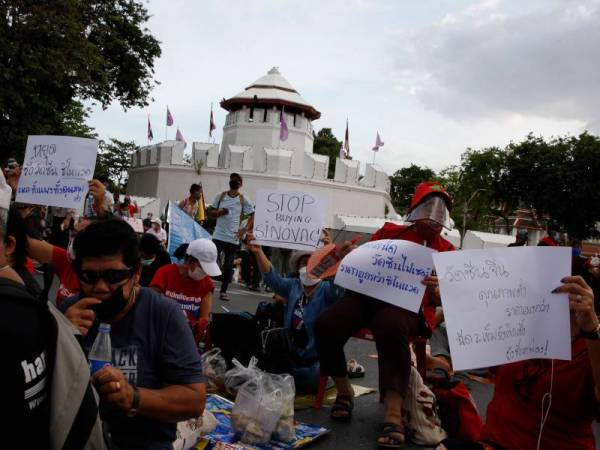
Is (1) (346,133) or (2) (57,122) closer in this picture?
(2) (57,122)

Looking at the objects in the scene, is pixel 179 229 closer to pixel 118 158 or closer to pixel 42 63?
pixel 42 63

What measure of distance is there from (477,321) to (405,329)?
1.25 meters

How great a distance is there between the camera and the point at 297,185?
4528 cm

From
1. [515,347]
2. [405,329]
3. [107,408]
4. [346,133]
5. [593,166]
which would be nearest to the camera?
[107,408]

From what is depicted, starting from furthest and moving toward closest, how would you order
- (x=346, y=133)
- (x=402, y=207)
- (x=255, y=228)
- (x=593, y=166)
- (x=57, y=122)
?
(x=402, y=207) → (x=346, y=133) → (x=593, y=166) → (x=57, y=122) → (x=255, y=228)

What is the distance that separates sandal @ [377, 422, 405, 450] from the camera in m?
3.54

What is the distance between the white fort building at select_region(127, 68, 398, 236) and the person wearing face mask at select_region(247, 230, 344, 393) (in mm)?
36953

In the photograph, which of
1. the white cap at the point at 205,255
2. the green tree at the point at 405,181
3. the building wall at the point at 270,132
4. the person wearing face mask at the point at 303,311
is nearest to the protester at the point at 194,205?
the person wearing face mask at the point at 303,311

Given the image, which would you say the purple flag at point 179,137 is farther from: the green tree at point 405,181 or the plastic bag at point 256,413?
the plastic bag at point 256,413

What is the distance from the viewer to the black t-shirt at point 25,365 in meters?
1.20

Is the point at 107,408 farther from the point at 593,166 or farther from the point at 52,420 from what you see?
the point at 593,166

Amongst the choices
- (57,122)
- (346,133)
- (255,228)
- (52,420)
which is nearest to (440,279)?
(52,420)

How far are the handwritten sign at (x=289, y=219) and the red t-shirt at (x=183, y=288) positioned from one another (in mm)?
864

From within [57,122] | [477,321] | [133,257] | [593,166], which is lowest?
[477,321]
